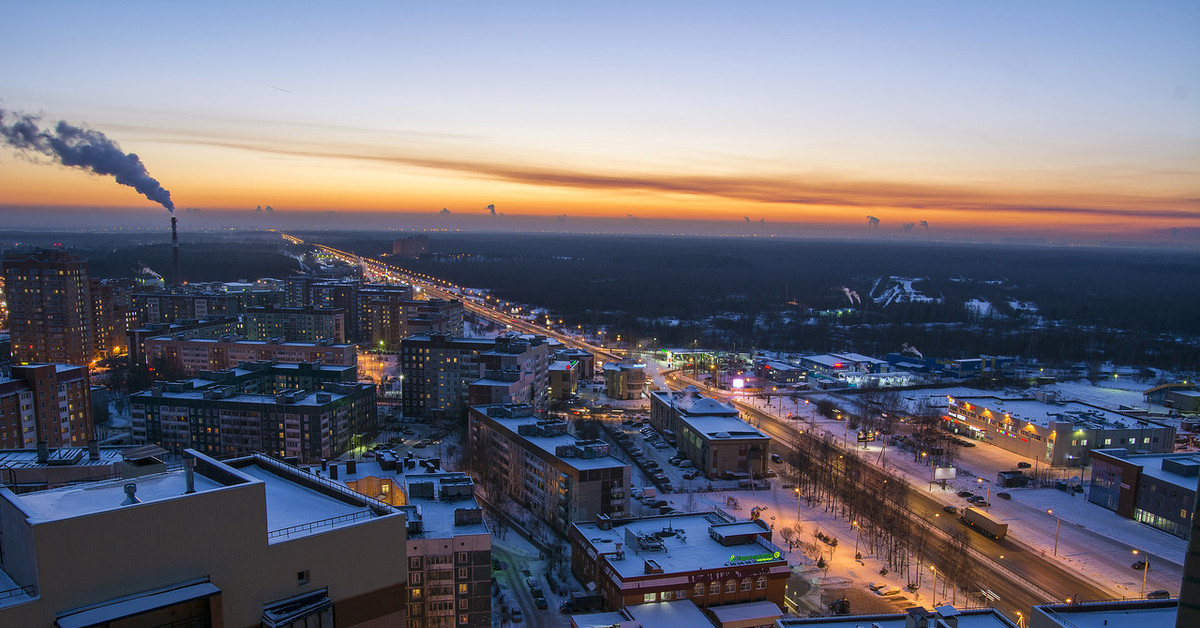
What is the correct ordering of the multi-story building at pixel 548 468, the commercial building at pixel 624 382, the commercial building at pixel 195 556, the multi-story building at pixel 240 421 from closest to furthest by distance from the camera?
the commercial building at pixel 195 556
the multi-story building at pixel 548 468
the multi-story building at pixel 240 421
the commercial building at pixel 624 382

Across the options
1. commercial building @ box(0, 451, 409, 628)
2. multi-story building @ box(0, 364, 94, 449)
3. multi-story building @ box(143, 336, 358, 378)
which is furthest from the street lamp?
multi-story building @ box(143, 336, 358, 378)

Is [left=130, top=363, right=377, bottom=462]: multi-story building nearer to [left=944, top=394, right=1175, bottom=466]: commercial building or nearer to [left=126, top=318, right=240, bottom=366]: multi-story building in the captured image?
[left=126, top=318, right=240, bottom=366]: multi-story building

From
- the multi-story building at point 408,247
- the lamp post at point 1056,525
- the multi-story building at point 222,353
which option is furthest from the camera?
the multi-story building at point 408,247

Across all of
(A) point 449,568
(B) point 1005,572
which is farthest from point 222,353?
(B) point 1005,572

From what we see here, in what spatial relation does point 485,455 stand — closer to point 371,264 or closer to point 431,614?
point 431,614

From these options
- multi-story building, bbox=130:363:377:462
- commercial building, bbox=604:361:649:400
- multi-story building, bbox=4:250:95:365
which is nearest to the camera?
multi-story building, bbox=130:363:377:462

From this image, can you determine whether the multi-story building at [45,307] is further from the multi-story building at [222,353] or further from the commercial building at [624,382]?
the commercial building at [624,382]

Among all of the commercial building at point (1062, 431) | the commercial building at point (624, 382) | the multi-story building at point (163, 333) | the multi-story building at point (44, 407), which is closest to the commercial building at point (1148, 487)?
the commercial building at point (1062, 431)
